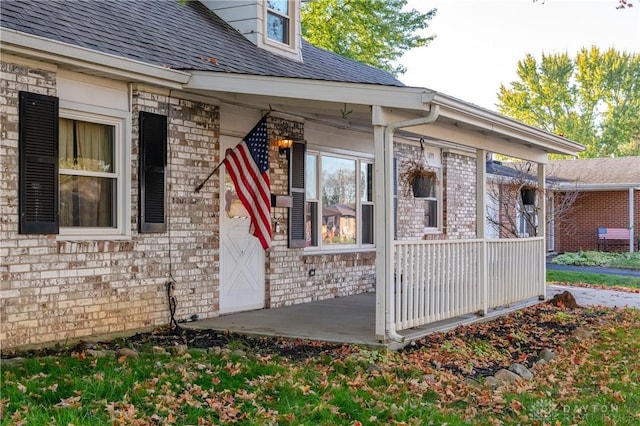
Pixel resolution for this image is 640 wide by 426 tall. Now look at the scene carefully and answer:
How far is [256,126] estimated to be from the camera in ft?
27.5

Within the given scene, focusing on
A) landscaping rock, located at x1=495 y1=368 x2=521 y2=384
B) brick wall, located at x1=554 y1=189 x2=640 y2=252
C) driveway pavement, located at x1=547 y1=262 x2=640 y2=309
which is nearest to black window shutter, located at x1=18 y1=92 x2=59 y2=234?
landscaping rock, located at x1=495 y1=368 x2=521 y2=384

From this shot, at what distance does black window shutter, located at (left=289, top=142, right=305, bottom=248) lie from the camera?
9.62m

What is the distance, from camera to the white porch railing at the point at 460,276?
7.30m

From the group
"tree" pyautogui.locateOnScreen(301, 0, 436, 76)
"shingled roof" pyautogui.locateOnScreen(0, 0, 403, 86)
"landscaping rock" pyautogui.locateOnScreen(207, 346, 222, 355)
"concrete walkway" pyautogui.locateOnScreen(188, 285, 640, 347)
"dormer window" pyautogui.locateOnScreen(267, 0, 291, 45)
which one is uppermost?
"tree" pyautogui.locateOnScreen(301, 0, 436, 76)

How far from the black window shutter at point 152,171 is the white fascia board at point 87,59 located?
1.53 ft

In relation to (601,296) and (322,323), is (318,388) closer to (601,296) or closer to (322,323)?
(322,323)

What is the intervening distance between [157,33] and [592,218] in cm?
1933

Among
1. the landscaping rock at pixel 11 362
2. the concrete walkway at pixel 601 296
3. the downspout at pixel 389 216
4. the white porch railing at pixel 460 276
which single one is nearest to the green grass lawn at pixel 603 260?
the concrete walkway at pixel 601 296

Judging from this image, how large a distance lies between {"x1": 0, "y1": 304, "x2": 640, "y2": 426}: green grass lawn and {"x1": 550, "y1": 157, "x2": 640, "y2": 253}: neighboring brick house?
1681cm

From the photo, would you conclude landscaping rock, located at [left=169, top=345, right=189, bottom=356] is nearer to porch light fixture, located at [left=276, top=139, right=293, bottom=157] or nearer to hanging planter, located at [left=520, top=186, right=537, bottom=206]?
porch light fixture, located at [left=276, top=139, right=293, bottom=157]

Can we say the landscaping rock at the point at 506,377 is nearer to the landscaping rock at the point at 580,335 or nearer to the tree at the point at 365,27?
the landscaping rock at the point at 580,335

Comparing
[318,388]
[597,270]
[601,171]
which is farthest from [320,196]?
[601,171]

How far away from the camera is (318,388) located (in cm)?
503

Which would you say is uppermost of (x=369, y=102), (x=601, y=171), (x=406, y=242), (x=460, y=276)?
(x=601, y=171)
